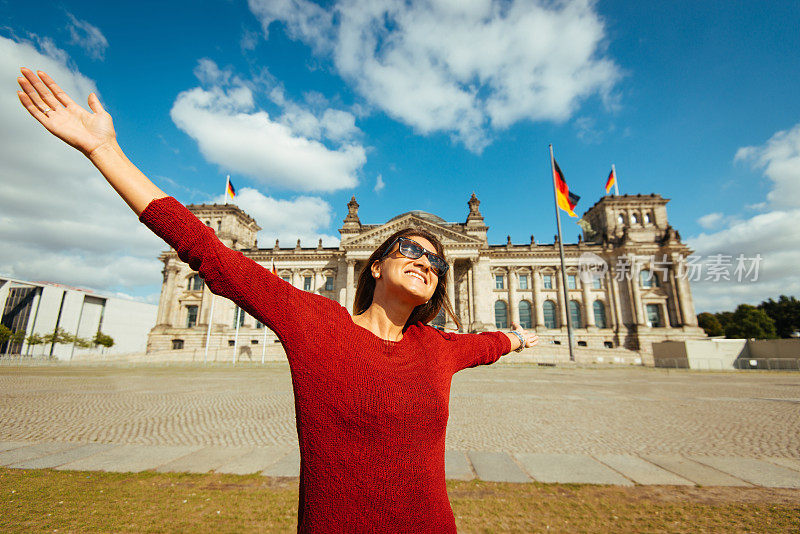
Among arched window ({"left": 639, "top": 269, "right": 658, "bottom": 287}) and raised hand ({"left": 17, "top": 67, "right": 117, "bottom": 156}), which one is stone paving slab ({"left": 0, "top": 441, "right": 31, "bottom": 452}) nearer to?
raised hand ({"left": 17, "top": 67, "right": 117, "bottom": 156})

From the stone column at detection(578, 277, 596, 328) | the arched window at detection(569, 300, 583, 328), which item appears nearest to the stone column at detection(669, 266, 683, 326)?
the stone column at detection(578, 277, 596, 328)

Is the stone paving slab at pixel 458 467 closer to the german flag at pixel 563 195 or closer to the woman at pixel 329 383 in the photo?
the woman at pixel 329 383

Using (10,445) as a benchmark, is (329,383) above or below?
above

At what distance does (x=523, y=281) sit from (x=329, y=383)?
51.9m

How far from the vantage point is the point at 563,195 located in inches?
1293

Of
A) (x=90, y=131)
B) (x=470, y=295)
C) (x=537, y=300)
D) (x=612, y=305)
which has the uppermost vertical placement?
(x=470, y=295)

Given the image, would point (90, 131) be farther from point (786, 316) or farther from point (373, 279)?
point (786, 316)

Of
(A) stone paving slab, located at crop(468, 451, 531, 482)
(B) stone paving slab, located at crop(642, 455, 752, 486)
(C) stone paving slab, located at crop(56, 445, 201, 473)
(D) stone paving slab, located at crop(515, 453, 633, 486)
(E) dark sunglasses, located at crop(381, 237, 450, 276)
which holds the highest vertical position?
(E) dark sunglasses, located at crop(381, 237, 450, 276)

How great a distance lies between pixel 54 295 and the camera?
58.3m

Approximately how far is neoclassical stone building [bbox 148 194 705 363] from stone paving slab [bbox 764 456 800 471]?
37.6 meters

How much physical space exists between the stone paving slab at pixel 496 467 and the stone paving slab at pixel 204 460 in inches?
146

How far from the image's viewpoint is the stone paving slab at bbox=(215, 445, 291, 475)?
199 inches

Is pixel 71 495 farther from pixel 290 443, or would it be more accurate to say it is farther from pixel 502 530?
pixel 502 530

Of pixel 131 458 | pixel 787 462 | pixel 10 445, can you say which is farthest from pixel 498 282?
pixel 10 445
